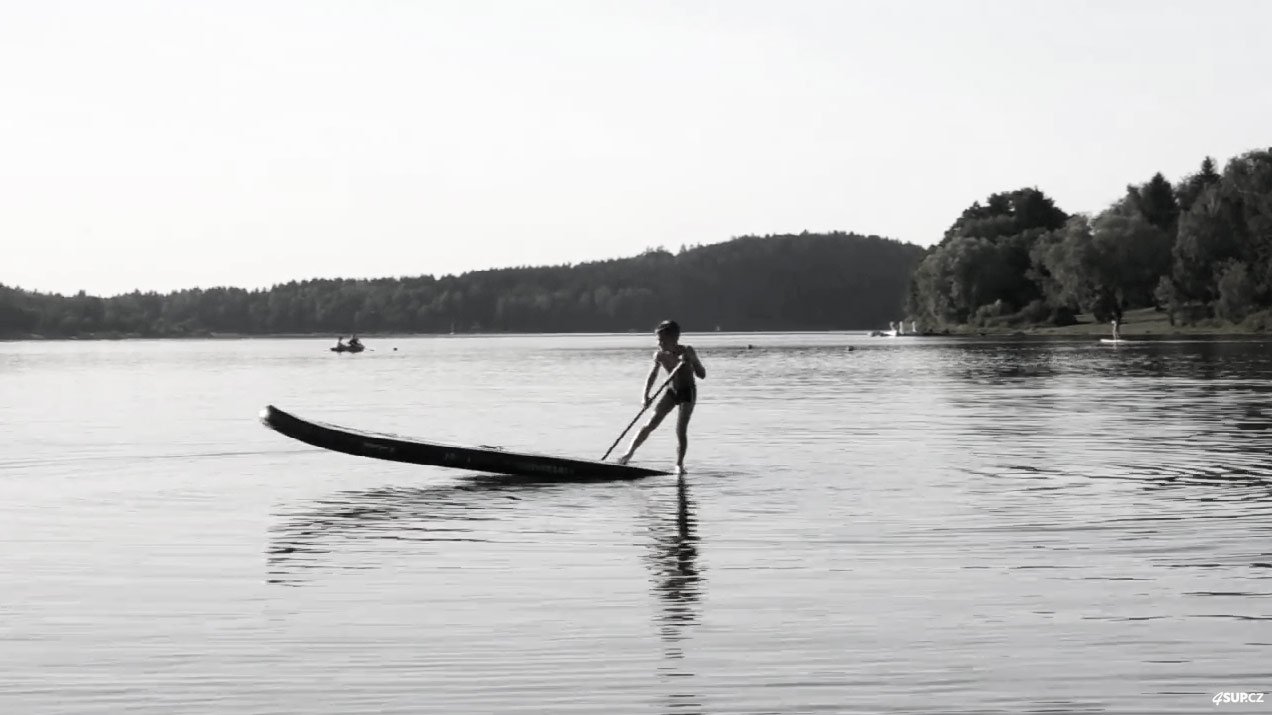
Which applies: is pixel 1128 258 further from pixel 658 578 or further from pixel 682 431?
pixel 658 578

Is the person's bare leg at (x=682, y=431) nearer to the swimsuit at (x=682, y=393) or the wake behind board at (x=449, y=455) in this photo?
the swimsuit at (x=682, y=393)

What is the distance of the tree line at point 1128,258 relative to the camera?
13975 centimetres

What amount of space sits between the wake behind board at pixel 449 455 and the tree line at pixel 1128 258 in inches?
4822

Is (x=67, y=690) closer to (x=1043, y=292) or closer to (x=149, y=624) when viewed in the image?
(x=149, y=624)

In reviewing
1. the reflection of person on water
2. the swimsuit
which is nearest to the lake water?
the reflection of person on water

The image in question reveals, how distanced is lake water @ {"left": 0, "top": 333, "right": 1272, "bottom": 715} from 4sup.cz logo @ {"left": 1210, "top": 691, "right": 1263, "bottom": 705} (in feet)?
0.44

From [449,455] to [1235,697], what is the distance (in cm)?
1523

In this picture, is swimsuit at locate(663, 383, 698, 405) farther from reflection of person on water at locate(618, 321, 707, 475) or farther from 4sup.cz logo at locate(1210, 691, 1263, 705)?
4sup.cz logo at locate(1210, 691, 1263, 705)

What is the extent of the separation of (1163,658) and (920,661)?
1.57m

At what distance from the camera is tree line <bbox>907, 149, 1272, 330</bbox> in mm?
139750

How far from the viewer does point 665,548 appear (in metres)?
16.0

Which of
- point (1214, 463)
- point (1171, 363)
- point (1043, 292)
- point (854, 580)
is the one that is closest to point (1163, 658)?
point (854, 580)

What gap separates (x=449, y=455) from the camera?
76.5ft

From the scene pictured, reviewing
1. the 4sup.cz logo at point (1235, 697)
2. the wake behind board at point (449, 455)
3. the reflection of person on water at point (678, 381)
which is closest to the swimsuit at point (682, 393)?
the reflection of person on water at point (678, 381)
